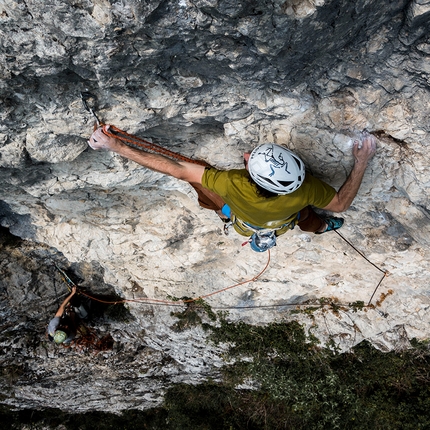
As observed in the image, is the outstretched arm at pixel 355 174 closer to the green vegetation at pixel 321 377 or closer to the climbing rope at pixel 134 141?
the climbing rope at pixel 134 141

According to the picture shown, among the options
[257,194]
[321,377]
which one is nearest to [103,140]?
[257,194]

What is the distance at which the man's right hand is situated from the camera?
9.48 feet

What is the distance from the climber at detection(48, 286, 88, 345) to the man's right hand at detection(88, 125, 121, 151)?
173 inches

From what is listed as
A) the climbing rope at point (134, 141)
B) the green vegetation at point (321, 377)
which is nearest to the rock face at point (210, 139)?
the climbing rope at point (134, 141)

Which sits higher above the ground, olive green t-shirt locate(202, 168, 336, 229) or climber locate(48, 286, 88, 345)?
olive green t-shirt locate(202, 168, 336, 229)

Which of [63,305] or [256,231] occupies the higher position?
[256,231]

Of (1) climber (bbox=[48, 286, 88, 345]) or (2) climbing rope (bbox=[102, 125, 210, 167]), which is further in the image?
(1) climber (bbox=[48, 286, 88, 345])

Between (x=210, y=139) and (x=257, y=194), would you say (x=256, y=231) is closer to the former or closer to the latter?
(x=257, y=194)

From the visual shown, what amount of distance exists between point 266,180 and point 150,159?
0.94 meters

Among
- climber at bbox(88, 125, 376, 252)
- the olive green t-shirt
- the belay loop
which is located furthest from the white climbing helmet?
the belay loop

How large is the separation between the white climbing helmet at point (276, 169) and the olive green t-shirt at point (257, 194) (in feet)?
0.58

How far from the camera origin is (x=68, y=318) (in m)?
Result: 6.88

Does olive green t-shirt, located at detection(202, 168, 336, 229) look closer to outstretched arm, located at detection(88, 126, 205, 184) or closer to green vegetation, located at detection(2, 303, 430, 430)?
outstretched arm, located at detection(88, 126, 205, 184)

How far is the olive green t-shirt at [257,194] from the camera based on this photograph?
9.80 ft
